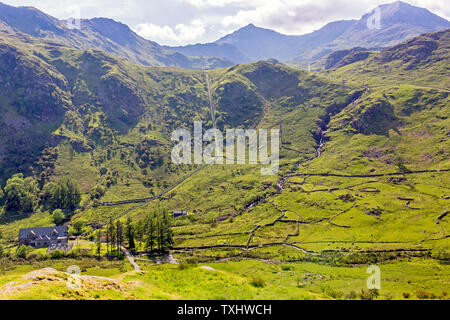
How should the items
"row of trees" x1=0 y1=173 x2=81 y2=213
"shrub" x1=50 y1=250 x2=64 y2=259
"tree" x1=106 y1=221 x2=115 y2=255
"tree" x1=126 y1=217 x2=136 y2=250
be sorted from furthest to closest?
"row of trees" x1=0 y1=173 x2=81 y2=213, "tree" x1=126 y1=217 x2=136 y2=250, "tree" x1=106 y1=221 x2=115 y2=255, "shrub" x1=50 y1=250 x2=64 y2=259

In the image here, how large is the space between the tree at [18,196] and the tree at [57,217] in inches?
947

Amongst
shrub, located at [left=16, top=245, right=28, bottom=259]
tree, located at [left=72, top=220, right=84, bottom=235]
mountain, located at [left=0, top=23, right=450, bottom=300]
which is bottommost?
shrub, located at [left=16, top=245, right=28, bottom=259]

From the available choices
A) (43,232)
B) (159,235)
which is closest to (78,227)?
(43,232)

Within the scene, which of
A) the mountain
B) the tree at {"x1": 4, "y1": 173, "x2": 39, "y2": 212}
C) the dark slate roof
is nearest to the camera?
the mountain

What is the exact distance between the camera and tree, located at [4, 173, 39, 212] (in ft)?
467

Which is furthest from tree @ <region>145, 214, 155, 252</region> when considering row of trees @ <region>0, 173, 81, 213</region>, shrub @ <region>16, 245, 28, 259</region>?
row of trees @ <region>0, 173, 81, 213</region>

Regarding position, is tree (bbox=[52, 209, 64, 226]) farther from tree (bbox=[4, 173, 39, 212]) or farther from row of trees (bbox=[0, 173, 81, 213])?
tree (bbox=[4, 173, 39, 212])

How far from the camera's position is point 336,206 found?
126688 mm

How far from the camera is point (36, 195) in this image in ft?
499

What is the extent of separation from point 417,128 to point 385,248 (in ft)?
508

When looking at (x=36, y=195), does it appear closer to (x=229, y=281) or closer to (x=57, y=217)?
(x=57, y=217)

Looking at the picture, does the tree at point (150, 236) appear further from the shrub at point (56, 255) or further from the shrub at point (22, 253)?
the shrub at point (22, 253)

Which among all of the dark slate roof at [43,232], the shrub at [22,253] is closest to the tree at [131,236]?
the dark slate roof at [43,232]

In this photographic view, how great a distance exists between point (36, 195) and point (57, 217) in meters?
34.8
